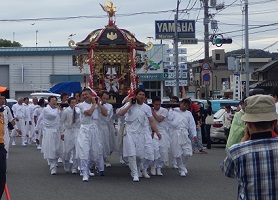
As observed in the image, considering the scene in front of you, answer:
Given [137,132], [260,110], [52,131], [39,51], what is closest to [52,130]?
[52,131]

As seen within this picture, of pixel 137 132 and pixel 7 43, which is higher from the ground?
pixel 7 43

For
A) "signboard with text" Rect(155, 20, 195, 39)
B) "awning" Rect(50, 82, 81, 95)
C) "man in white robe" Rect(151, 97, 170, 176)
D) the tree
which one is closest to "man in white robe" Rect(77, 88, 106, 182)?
"man in white robe" Rect(151, 97, 170, 176)

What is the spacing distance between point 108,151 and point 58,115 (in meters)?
1.47

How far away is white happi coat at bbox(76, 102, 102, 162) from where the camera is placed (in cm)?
1314

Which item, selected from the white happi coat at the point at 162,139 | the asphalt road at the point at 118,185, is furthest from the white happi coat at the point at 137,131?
the white happi coat at the point at 162,139

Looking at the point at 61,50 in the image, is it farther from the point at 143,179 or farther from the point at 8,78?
the point at 143,179

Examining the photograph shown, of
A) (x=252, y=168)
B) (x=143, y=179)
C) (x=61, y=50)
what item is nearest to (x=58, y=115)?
(x=143, y=179)

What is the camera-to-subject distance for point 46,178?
13.4 meters

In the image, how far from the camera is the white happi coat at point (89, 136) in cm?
1314

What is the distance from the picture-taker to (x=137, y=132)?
1320 centimetres

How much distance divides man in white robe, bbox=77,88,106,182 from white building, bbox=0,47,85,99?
37.6m

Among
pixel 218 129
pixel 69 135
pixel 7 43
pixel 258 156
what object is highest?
pixel 7 43

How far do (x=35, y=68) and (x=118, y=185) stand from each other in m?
40.4

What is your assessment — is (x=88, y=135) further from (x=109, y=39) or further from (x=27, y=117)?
(x=27, y=117)
